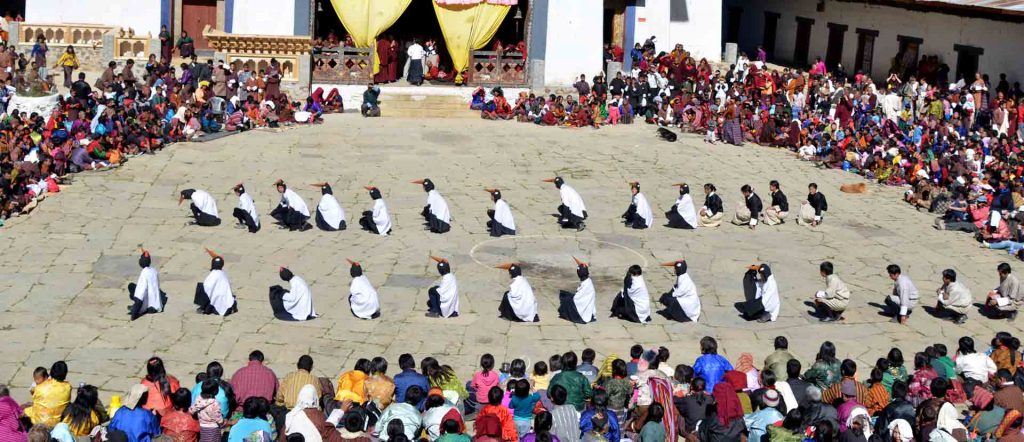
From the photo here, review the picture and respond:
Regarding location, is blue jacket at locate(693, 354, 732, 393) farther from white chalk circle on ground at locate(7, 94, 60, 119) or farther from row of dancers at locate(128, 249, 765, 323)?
white chalk circle on ground at locate(7, 94, 60, 119)

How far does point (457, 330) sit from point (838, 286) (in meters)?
5.31

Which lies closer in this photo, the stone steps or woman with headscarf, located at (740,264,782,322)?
woman with headscarf, located at (740,264,782,322)

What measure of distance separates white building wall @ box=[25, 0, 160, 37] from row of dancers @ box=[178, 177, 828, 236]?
11767mm

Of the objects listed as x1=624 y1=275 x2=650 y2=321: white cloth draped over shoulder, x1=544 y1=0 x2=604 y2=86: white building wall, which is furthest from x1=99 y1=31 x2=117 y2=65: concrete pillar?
x1=624 y1=275 x2=650 y2=321: white cloth draped over shoulder

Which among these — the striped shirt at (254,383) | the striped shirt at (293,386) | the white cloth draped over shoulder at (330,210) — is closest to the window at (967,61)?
the white cloth draped over shoulder at (330,210)

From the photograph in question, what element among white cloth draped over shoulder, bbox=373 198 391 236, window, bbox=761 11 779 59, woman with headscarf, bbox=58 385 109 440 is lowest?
woman with headscarf, bbox=58 385 109 440

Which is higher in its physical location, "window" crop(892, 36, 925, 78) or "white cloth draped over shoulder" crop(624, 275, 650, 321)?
"window" crop(892, 36, 925, 78)

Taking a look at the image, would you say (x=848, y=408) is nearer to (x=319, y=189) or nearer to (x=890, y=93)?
(x=319, y=189)

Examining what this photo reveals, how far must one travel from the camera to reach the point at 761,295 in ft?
61.9

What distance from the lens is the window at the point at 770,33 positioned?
4144cm

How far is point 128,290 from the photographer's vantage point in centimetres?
1911

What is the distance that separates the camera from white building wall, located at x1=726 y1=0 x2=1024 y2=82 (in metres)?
31.7

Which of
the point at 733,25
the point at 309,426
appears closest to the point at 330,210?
the point at 309,426

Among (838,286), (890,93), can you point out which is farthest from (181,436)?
(890,93)
